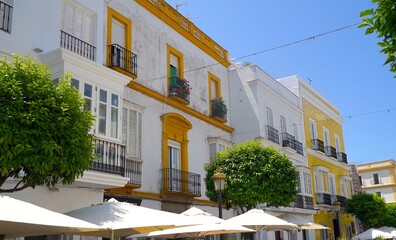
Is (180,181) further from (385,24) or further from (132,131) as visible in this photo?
(385,24)

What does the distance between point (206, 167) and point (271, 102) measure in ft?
25.0

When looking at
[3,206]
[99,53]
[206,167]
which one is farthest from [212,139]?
[3,206]

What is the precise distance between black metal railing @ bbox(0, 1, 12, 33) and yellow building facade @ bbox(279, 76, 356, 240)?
20.1 metres

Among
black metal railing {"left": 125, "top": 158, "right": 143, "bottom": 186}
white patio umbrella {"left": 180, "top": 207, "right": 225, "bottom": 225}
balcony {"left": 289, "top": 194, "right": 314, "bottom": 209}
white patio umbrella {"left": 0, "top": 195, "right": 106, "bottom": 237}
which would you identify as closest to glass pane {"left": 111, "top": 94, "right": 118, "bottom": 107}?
black metal railing {"left": 125, "top": 158, "right": 143, "bottom": 186}

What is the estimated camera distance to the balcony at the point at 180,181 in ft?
50.4

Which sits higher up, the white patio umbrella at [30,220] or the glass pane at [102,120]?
the glass pane at [102,120]

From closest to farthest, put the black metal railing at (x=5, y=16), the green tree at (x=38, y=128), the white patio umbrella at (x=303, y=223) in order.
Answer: the green tree at (x=38, y=128) < the black metal railing at (x=5, y=16) < the white patio umbrella at (x=303, y=223)

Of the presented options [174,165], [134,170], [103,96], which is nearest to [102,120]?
[103,96]

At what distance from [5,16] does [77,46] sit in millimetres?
2239

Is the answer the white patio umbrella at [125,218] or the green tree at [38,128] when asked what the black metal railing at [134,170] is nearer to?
the white patio umbrella at [125,218]

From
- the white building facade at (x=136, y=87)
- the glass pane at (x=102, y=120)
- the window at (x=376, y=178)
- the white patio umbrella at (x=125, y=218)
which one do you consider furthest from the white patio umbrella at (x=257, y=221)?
the window at (x=376, y=178)

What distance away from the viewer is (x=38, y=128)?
6.95 metres

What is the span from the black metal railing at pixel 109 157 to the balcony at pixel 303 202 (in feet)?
42.5

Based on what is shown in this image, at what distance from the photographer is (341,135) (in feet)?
113
